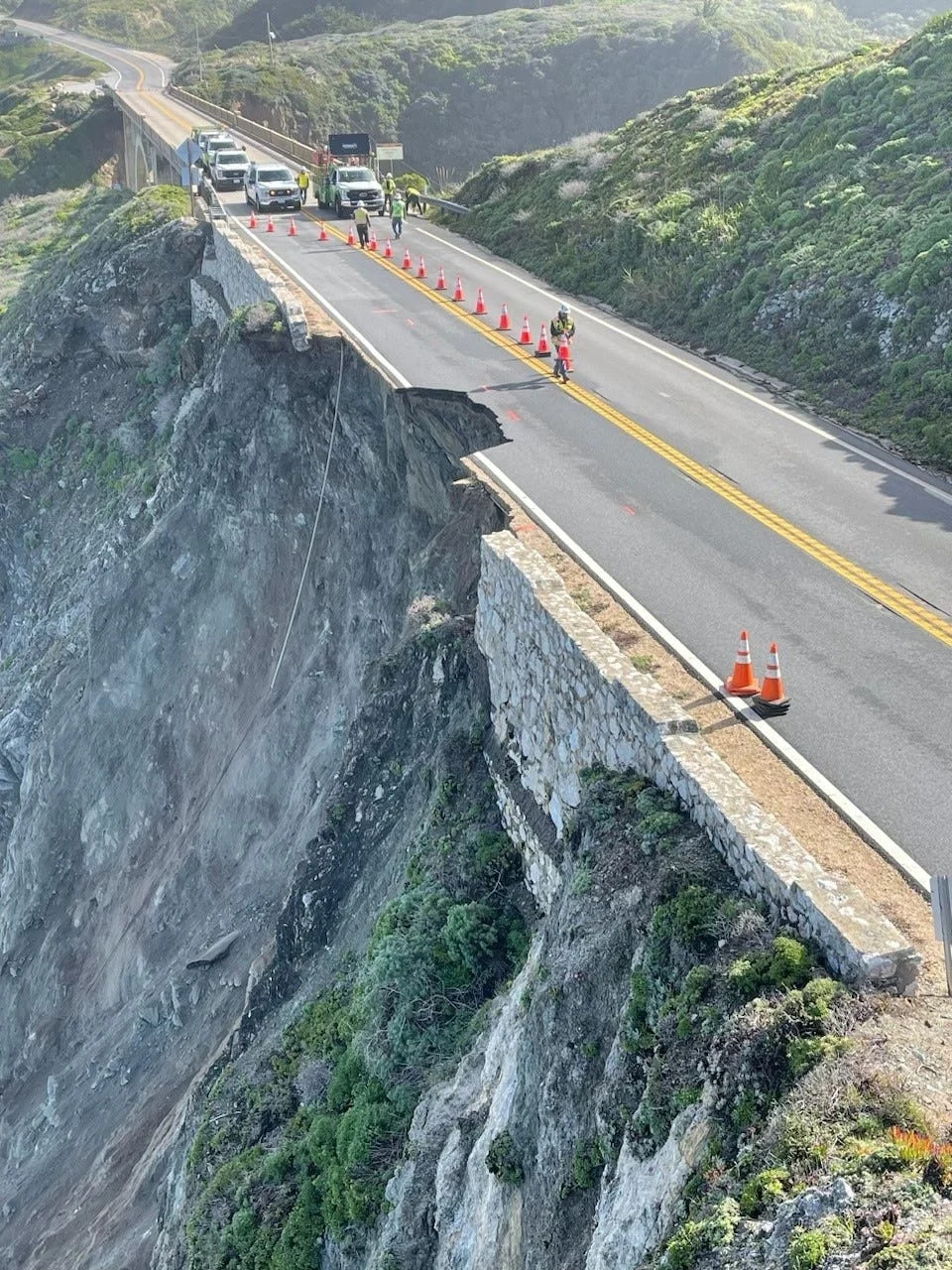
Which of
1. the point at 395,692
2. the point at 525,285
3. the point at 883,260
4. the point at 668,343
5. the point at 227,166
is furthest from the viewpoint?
the point at 227,166

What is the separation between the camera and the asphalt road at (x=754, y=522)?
38.7 feet

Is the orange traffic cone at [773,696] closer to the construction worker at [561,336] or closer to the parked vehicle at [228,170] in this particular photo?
the construction worker at [561,336]

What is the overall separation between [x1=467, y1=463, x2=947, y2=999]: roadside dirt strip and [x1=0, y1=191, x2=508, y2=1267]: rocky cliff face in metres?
3.93

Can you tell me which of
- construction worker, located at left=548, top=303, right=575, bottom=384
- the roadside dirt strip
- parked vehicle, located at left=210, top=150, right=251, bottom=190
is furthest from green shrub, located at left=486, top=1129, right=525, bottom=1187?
parked vehicle, located at left=210, top=150, right=251, bottom=190

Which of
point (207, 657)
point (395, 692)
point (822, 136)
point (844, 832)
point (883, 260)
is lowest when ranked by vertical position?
point (207, 657)

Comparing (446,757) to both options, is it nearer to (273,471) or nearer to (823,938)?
(823,938)

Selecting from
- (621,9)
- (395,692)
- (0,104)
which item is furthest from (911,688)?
(0,104)

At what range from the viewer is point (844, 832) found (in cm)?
1016

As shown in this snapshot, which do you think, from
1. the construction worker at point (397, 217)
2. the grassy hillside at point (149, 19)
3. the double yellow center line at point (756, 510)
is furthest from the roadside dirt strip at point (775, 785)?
the grassy hillside at point (149, 19)

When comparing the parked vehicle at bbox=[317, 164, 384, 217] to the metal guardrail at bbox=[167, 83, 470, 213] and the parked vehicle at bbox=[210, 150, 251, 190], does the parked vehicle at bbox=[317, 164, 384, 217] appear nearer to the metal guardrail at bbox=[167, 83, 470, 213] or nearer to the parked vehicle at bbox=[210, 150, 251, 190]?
the metal guardrail at bbox=[167, 83, 470, 213]

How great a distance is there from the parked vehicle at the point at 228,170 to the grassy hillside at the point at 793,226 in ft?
42.0

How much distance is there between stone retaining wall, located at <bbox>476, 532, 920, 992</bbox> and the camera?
804 cm

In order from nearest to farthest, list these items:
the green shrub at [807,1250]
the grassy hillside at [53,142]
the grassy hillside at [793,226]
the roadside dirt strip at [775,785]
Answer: the green shrub at [807,1250] < the roadside dirt strip at [775,785] < the grassy hillside at [793,226] < the grassy hillside at [53,142]

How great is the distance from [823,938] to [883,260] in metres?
18.2
